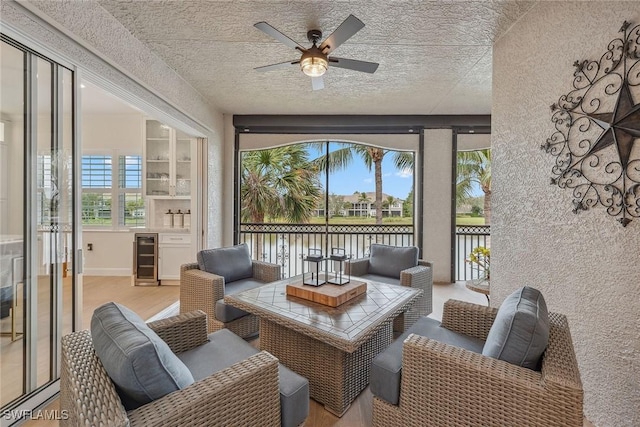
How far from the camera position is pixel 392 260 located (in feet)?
10.3

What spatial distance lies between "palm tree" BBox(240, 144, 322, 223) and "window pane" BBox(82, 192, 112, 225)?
226 cm

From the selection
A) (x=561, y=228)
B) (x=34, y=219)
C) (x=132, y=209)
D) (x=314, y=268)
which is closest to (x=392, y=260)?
(x=314, y=268)

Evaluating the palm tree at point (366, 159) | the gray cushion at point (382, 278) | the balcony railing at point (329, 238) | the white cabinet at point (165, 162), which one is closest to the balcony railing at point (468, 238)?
the balcony railing at point (329, 238)

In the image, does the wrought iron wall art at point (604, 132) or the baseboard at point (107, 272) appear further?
the baseboard at point (107, 272)

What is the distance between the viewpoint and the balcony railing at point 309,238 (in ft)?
15.6

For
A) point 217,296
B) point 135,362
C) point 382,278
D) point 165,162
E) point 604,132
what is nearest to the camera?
point 135,362

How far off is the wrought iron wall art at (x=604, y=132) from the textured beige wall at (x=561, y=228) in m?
0.06

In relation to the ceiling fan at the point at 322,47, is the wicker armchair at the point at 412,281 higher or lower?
lower

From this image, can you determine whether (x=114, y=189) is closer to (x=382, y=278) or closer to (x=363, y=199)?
(x=363, y=199)

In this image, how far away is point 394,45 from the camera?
2.46 metres

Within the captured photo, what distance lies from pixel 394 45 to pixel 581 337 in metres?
2.47

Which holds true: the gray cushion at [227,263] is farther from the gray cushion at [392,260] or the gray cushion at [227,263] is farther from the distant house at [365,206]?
the distant house at [365,206]

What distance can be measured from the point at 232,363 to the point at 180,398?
48 centimetres

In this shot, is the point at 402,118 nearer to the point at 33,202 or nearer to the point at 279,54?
the point at 279,54
